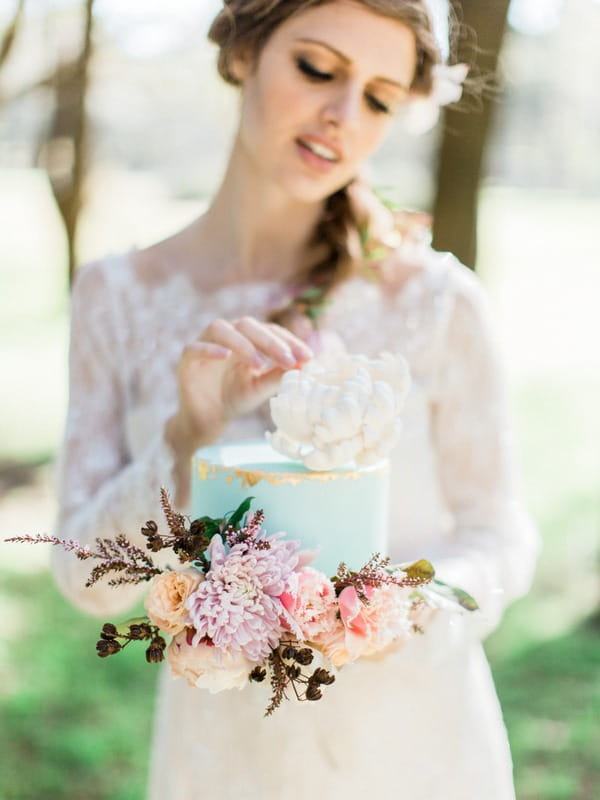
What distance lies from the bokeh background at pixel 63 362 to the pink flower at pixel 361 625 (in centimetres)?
117

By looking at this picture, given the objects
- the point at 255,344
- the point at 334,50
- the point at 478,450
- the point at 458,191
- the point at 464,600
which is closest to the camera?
the point at 464,600

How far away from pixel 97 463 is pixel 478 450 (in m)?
0.75

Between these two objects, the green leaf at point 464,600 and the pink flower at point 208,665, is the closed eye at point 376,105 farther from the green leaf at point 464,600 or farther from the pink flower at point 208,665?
the pink flower at point 208,665

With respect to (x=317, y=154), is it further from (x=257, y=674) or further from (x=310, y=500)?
(x=257, y=674)

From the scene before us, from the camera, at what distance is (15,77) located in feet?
20.6

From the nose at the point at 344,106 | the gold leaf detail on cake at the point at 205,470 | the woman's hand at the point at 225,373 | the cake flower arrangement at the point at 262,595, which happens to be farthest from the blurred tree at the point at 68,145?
the cake flower arrangement at the point at 262,595

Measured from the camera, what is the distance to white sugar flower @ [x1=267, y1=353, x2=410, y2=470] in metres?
1.36

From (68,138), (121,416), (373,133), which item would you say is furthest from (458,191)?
(68,138)

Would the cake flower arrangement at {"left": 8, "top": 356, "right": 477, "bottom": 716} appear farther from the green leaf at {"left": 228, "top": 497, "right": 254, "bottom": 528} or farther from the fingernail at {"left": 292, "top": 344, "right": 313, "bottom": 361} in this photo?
the fingernail at {"left": 292, "top": 344, "right": 313, "bottom": 361}

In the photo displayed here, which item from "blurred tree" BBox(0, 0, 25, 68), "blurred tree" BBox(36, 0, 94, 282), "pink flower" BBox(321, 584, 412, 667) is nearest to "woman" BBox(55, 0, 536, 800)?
"pink flower" BBox(321, 584, 412, 667)

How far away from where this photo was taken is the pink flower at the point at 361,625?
129 cm

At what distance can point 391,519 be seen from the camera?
2.02 metres

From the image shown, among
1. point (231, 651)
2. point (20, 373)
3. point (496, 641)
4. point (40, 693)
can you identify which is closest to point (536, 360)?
point (20, 373)

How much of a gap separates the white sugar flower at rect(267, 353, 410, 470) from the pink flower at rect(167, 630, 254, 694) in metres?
0.29
